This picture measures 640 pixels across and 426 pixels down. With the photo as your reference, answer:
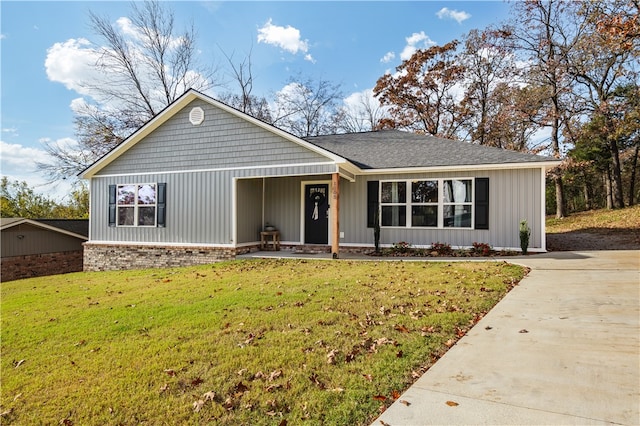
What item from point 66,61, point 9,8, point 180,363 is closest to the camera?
point 180,363

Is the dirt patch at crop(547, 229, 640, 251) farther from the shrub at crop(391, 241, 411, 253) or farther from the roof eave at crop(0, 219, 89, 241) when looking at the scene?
the roof eave at crop(0, 219, 89, 241)

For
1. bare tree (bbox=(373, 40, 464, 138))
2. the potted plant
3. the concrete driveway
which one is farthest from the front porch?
bare tree (bbox=(373, 40, 464, 138))

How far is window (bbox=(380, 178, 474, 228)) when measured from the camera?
34.1 ft

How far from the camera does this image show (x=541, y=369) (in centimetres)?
296

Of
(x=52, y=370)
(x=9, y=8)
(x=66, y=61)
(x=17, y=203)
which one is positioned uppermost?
(x=66, y=61)

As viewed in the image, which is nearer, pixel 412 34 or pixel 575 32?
pixel 575 32

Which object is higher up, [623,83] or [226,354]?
[623,83]

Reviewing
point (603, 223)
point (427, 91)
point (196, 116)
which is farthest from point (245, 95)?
point (603, 223)

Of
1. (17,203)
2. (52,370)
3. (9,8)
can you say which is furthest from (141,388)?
(17,203)

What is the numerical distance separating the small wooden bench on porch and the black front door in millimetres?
1015

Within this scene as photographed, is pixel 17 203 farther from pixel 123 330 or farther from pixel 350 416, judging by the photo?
pixel 350 416

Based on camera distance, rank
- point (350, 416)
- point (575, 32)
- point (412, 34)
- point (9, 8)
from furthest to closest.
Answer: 1. point (412, 34)
2. point (575, 32)
3. point (9, 8)
4. point (350, 416)

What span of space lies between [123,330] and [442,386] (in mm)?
3867

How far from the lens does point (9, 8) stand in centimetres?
999
